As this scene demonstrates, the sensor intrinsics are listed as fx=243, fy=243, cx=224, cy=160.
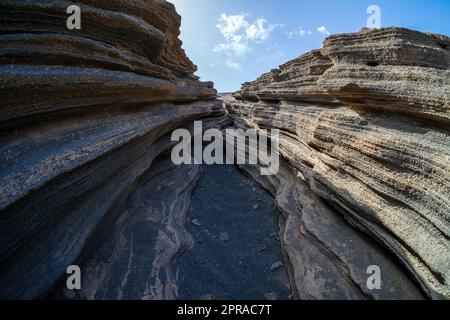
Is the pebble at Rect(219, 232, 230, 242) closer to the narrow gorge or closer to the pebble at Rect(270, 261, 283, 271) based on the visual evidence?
the narrow gorge

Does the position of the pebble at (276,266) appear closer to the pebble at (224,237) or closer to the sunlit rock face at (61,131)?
the pebble at (224,237)

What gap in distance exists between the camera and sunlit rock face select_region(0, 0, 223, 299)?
10.7 ft

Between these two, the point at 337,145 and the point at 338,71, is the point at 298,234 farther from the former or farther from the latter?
the point at 338,71

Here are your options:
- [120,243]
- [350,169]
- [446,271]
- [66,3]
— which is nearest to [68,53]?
[66,3]

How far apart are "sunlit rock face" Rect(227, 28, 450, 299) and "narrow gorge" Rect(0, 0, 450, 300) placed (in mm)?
26

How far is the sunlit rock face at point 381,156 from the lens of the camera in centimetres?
378

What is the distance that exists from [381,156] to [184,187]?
5326mm

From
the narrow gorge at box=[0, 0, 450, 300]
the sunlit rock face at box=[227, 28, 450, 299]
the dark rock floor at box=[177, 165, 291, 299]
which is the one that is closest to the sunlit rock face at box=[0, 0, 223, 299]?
the narrow gorge at box=[0, 0, 450, 300]

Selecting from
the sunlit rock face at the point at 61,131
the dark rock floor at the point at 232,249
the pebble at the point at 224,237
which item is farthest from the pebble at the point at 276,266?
the sunlit rock face at the point at 61,131

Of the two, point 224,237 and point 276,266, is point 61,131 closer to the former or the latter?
point 224,237

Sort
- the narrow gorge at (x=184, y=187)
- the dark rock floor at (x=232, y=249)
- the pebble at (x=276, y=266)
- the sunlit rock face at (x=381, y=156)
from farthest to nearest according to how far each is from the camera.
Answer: the pebble at (x=276, y=266) → the dark rock floor at (x=232, y=249) → the sunlit rock face at (x=381, y=156) → the narrow gorge at (x=184, y=187)

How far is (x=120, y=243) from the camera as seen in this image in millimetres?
4879

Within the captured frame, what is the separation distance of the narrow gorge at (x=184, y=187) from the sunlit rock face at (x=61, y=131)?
0.03 m

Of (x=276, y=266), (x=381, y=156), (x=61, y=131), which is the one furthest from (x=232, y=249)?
(x=61, y=131)
